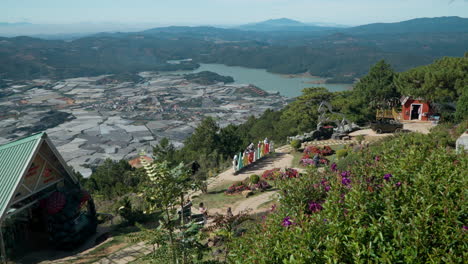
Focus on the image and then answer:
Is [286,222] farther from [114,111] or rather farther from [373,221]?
[114,111]

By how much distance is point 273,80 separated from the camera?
449ft

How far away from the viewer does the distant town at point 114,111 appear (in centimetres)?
6212

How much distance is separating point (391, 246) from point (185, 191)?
3484mm

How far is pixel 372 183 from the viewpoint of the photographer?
8133 mm

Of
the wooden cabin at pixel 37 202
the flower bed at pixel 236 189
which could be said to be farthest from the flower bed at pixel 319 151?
the wooden cabin at pixel 37 202

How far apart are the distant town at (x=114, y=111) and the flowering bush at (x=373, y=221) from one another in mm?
41949

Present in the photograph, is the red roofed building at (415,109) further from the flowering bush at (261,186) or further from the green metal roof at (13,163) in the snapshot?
the green metal roof at (13,163)

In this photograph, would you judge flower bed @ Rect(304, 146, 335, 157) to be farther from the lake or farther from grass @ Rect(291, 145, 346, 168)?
the lake

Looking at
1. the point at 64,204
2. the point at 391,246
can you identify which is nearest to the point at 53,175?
the point at 64,204

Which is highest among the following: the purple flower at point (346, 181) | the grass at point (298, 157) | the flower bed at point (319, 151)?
the purple flower at point (346, 181)

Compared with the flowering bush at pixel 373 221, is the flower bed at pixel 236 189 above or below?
below

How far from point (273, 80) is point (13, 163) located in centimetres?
12876

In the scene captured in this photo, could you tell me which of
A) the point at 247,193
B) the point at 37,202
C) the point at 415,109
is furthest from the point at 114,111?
the point at 37,202

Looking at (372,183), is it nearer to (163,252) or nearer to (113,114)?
(163,252)
